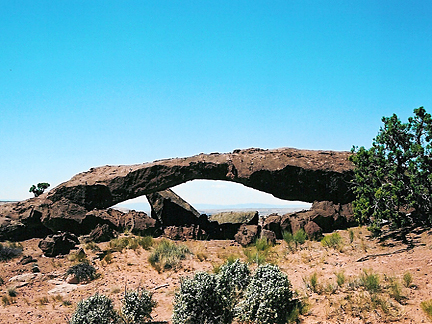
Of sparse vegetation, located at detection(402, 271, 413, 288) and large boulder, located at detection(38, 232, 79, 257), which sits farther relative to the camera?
large boulder, located at detection(38, 232, 79, 257)

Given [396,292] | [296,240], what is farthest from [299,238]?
[396,292]

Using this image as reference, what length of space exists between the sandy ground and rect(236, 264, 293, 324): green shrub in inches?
19.6

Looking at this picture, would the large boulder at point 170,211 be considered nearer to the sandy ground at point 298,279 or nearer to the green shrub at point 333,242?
the sandy ground at point 298,279

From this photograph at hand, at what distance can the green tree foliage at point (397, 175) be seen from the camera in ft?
42.3

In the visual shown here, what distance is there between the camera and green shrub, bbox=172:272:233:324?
7.59 m

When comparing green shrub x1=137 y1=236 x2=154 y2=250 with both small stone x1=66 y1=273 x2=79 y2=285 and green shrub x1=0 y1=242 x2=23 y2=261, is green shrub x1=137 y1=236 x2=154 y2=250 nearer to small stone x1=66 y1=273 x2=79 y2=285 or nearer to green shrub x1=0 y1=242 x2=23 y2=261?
small stone x1=66 y1=273 x2=79 y2=285

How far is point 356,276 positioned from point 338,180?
29.1 feet

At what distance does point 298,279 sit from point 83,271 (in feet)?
22.7

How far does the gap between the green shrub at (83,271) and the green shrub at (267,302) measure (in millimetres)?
6184

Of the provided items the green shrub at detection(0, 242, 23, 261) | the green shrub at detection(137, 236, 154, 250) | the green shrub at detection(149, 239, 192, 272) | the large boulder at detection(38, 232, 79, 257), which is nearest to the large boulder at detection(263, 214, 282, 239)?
the green shrub at detection(149, 239, 192, 272)

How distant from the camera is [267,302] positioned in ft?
25.3

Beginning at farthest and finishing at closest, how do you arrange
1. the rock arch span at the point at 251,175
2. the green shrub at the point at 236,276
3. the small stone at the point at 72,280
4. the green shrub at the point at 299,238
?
the rock arch span at the point at 251,175 < the green shrub at the point at 299,238 < the small stone at the point at 72,280 < the green shrub at the point at 236,276

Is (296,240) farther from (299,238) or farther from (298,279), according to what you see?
(298,279)

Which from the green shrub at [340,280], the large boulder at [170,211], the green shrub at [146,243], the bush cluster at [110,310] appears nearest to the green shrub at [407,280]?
the green shrub at [340,280]
